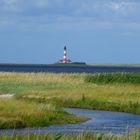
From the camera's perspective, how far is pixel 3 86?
206ft

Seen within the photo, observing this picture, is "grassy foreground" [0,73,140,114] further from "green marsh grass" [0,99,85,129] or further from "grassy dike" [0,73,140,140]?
"green marsh grass" [0,99,85,129]

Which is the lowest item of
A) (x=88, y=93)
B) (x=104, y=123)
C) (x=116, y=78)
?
(x=104, y=123)

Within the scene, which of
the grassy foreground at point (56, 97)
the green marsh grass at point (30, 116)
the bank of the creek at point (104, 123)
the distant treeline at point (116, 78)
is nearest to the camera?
the bank of the creek at point (104, 123)

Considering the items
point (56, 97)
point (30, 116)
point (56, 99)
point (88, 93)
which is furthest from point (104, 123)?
point (88, 93)

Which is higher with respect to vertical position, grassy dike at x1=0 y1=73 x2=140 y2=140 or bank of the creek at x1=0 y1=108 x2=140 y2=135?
grassy dike at x1=0 y1=73 x2=140 y2=140

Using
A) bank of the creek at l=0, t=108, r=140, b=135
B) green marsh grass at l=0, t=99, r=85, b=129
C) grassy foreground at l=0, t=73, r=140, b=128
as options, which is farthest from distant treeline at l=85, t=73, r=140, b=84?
green marsh grass at l=0, t=99, r=85, b=129

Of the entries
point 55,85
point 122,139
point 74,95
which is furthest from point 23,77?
point 122,139

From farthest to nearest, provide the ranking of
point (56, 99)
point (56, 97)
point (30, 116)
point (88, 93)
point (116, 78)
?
point (116, 78) → point (88, 93) → point (56, 97) → point (56, 99) → point (30, 116)

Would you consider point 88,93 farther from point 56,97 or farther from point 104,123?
point 104,123

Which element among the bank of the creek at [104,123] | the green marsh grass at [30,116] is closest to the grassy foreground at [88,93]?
the bank of the creek at [104,123]

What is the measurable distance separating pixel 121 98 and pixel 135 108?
396 centimetres

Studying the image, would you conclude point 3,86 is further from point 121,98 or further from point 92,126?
point 92,126

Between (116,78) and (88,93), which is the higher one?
(116,78)

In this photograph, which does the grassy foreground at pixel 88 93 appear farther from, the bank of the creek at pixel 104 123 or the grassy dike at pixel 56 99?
the bank of the creek at pixel 104 123
